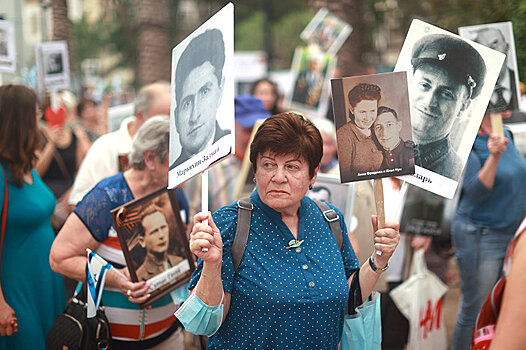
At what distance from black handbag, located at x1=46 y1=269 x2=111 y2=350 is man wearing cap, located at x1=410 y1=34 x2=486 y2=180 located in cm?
181

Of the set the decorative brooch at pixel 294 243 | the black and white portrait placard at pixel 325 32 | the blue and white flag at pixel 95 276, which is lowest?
the blue and white flag at pixel 95 276

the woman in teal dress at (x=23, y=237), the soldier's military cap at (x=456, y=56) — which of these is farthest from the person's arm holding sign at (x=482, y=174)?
the woman in teal dress at (x=23, y=237)

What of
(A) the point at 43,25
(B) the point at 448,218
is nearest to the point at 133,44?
(A) the point at 43,25

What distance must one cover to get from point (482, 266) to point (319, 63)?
3986 millimetres

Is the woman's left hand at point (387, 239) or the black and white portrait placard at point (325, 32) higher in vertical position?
the black and white portrait placard at point (325, 32)

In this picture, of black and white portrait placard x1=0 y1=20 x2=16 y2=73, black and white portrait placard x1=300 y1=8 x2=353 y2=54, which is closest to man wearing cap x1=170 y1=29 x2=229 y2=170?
black and white portrait placard x1=0 y1=20 x2=16 y2=73

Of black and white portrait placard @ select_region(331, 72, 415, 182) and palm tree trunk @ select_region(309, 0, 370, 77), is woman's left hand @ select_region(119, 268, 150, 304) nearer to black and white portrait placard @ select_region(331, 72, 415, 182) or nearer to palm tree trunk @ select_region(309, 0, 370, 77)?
black and white portrait placard @ select_region(331, 72, 415, 182)

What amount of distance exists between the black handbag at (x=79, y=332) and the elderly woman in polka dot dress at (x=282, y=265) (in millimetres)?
846

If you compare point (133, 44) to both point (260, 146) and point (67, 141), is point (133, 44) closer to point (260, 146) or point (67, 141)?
point (67, 141)

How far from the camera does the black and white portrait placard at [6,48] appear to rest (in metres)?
5.85

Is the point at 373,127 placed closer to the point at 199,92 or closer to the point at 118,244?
the point at 199,92

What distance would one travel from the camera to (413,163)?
287cm

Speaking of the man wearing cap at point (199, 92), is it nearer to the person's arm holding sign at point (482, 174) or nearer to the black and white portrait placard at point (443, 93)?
the black and white portrait placard at point (443, 93)

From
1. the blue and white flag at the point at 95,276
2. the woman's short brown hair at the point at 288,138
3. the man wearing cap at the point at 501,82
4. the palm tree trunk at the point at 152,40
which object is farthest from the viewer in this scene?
the palm tree trunk at the point at 152,40
